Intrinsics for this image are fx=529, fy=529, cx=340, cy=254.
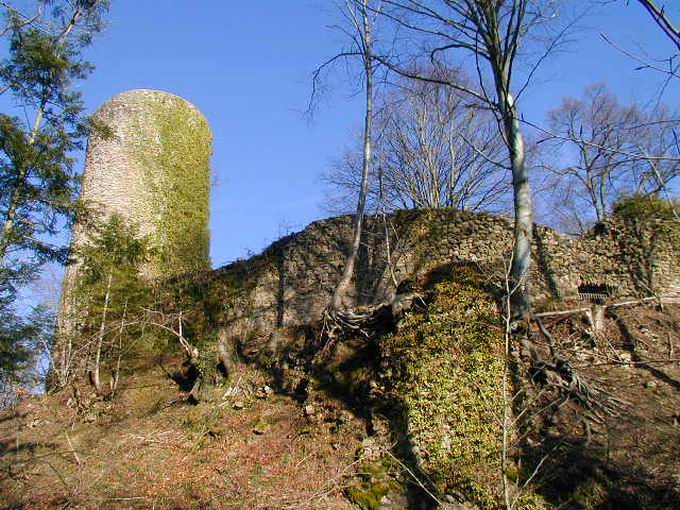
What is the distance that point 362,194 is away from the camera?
10.1 m

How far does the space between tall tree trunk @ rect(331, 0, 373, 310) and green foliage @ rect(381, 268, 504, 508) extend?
6.68 ft

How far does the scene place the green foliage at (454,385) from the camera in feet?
18.6

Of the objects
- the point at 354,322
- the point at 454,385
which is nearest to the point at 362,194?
the point at 354,322

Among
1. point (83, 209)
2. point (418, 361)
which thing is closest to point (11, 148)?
point (83, 209)

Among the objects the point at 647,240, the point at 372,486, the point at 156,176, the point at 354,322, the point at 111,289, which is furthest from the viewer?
the point at 156,176

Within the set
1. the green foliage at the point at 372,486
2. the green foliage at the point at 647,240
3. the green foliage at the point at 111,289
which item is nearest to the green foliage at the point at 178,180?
the green foliage at the point at 111,289

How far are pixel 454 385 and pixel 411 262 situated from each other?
4008mm

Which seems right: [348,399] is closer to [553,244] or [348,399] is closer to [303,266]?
[303,266]

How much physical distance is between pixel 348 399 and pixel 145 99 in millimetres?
10676

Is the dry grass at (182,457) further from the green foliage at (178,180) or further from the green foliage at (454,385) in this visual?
the green foliage at (178,180)

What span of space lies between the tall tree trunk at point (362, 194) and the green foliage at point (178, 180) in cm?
420

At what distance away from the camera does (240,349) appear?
9602mm

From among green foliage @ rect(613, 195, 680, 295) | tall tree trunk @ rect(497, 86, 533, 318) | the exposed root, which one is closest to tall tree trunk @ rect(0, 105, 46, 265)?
the exposed root

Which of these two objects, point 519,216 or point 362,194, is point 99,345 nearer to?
point 362,194
